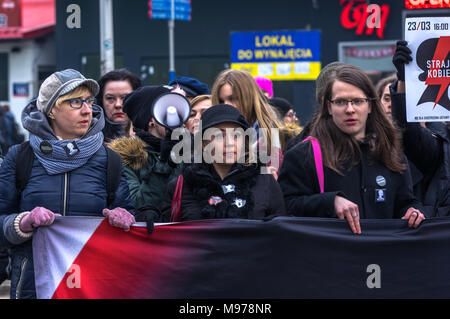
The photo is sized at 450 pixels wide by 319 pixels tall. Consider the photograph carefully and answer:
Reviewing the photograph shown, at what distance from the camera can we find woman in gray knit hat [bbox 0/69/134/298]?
3879 mm

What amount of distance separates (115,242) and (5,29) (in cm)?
2388

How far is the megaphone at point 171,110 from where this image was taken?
4398 mm

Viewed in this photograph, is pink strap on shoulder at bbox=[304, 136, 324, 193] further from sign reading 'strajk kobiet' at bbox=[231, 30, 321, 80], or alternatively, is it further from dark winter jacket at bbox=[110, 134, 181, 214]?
sign reading 'strajk kobiet' at bbox=[231, 30, 321, 80]

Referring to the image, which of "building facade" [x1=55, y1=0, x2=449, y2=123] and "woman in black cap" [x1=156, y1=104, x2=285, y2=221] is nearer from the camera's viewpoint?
"woman in black cap" [x1=156, y1=104, x2=285, y2=221]

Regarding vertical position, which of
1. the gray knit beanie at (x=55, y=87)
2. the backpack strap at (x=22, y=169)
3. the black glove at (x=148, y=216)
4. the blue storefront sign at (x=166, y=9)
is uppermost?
the blue storefront sign at (x=166, y=9)

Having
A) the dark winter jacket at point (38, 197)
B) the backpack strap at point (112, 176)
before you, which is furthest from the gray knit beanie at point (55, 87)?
the backpack strap at point (112, 176)

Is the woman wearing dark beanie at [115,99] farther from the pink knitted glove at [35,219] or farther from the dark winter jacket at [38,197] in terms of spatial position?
the pink knitted glove at [35,219]

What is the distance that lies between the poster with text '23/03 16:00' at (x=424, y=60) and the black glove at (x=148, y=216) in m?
1.41

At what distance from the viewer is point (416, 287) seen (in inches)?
154

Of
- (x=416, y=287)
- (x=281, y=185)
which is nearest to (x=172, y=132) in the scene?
(x=281, y=185)

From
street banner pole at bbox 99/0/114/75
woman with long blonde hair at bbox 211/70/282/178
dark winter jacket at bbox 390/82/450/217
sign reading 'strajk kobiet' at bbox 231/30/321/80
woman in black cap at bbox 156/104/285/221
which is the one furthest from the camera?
sign reading 'strajk kobiet' at bbox 231/30/321/80

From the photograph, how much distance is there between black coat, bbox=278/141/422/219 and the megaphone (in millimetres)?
685

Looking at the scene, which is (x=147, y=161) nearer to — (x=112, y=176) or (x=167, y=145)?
(x=167, y=145)

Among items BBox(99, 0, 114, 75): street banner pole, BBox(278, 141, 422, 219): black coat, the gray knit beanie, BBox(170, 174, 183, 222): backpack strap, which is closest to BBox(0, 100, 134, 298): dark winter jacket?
the gray knit beanie
